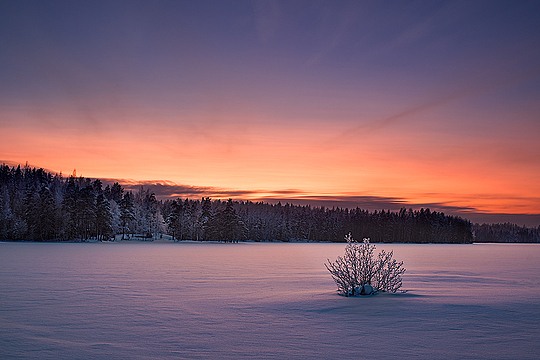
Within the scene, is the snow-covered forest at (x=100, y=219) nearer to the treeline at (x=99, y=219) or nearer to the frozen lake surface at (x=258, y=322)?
the treeline at (x=99, y=219)

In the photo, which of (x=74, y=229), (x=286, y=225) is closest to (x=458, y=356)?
(x=74, y=229)

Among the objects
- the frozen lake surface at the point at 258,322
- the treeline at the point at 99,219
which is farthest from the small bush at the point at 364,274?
the treeline at the point at 99,219

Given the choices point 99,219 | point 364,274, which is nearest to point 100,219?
point 99,219

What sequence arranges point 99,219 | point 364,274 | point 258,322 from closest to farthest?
point 258,322
point 364,274
point 99,219

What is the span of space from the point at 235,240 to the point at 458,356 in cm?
12872

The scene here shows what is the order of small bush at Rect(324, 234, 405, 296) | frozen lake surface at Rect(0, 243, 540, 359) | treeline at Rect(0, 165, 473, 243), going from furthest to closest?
1. treeline at Rect(0, 165, 473, 243)
2. small bush at Rect(324, 234, 405, 296)
3. frozen lake surface at Rect(0, 243, 540, 359)

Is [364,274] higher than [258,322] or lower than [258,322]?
higher

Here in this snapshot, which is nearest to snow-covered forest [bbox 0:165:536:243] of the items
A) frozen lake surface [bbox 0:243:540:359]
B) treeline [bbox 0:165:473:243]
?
treeline [bbox 0:165:473:243]

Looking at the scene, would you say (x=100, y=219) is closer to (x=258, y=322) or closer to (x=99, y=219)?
(x=99, y=219)

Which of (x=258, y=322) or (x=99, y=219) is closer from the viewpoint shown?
(x=258, y=322)

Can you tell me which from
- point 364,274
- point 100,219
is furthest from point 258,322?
point 100,219

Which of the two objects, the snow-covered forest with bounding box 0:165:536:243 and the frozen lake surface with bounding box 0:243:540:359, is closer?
the frozen lake surface with bounding box 0:243:540:359

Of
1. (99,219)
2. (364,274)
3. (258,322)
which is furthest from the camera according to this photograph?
(99,219)

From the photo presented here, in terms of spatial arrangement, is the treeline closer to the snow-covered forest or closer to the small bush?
the snow-covered forest
